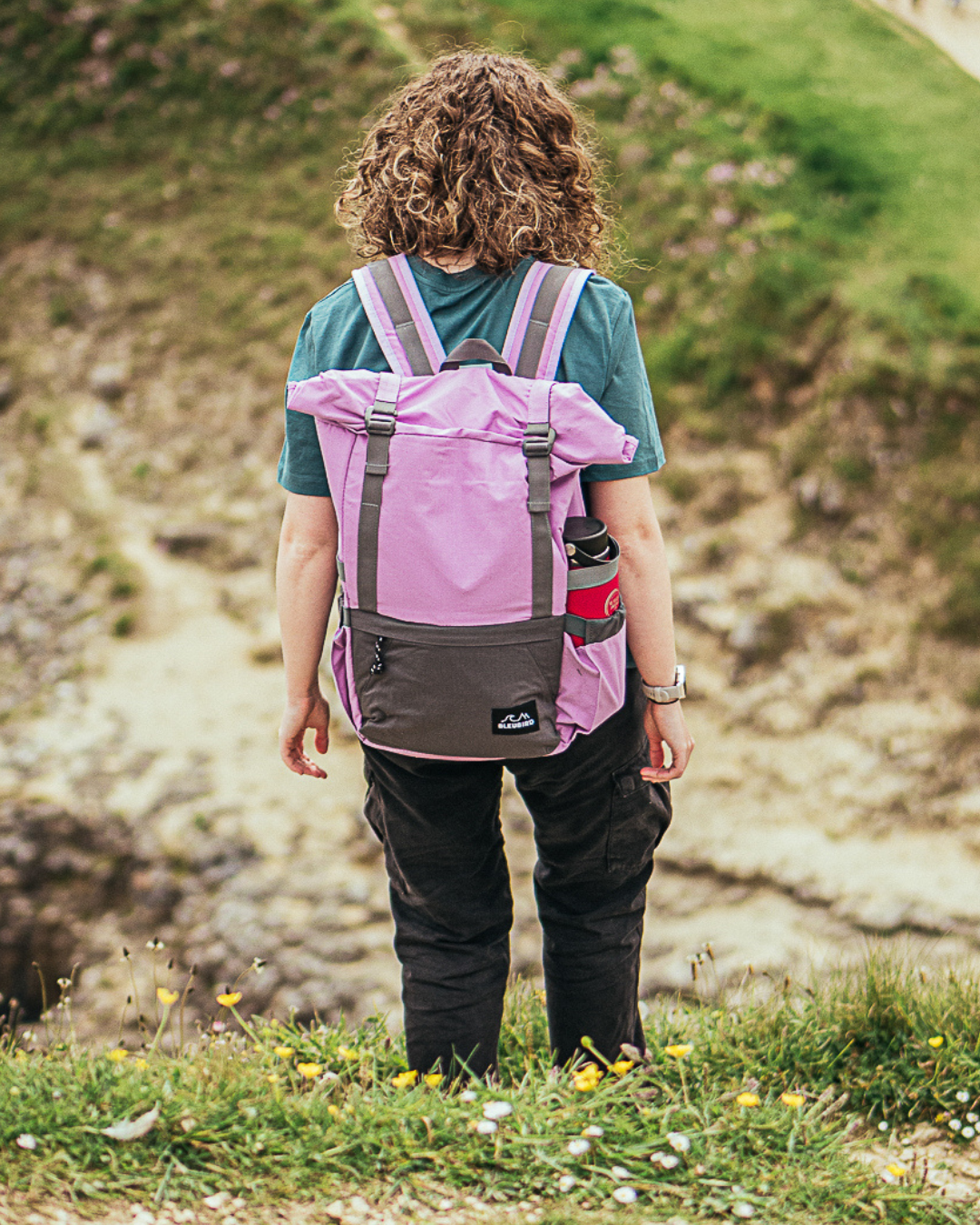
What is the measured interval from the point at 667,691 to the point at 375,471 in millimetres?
864

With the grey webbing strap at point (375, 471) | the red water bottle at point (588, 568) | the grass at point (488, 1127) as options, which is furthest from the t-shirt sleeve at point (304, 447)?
the grass at point (488, 1127)

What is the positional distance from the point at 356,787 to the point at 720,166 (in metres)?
6.13

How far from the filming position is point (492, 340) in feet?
7.09

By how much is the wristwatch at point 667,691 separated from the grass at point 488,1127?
0.90 metres

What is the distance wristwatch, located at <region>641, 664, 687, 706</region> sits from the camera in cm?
241

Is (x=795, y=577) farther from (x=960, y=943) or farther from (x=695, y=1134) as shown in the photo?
(x=695, y=1134)

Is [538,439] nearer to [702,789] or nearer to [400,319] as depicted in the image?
[400,319]

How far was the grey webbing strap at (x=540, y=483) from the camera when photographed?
6.66 feet

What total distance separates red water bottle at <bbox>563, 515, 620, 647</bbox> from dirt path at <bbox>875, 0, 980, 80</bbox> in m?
9.64

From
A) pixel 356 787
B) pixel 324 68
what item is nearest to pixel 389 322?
pixel 356 787

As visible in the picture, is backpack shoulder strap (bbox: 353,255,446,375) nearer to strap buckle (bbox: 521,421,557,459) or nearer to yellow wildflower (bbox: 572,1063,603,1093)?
strap buckle (bbox: 521,421,557,459)

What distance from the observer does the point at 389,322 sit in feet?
7.06

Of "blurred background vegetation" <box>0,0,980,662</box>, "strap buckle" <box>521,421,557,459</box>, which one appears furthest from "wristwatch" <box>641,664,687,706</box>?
"blurred background vegetation" <box>0,0,980,662</box>

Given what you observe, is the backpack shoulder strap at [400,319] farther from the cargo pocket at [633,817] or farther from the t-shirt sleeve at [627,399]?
the cargo pocket at [633,817]
